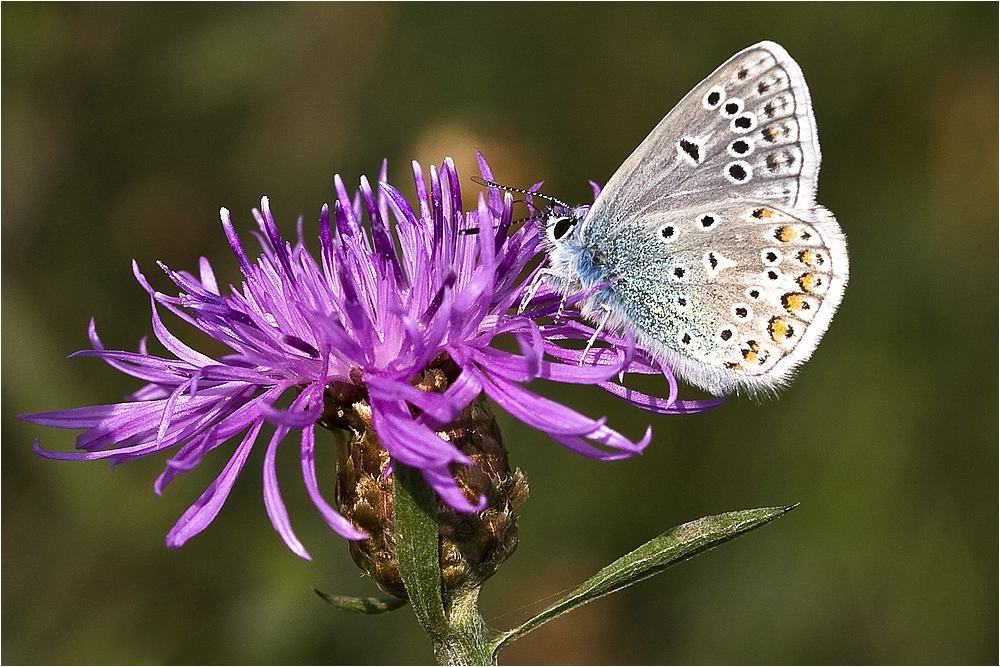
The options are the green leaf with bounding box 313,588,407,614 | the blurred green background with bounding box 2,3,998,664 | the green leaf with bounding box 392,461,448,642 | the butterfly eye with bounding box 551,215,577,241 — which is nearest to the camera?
the green leaf with bounding box 392,461,448,642

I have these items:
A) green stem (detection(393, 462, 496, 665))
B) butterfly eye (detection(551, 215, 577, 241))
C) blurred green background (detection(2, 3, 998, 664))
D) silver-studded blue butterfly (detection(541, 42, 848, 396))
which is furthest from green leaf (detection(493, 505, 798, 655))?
blurred green background (detection(2, 3, 998, 664))

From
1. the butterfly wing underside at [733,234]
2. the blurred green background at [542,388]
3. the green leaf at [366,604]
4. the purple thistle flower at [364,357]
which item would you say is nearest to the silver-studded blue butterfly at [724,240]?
the butterfly wing underside at [733,234]

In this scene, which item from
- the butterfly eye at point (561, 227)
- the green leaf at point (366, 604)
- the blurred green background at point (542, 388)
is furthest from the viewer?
the blurred green background at point (542, 388)

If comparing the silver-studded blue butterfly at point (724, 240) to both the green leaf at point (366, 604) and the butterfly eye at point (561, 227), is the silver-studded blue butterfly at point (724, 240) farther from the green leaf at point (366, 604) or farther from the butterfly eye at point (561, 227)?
the green leaf at point (366, 604)

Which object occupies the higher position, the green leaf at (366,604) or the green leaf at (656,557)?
the green leaf at (656,557)

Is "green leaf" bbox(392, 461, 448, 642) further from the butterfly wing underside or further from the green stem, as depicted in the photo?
the butterfly wing underside
